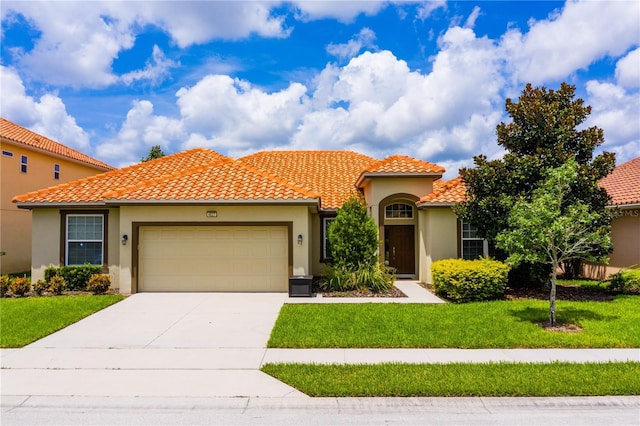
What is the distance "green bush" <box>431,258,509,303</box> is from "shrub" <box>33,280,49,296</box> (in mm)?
12970

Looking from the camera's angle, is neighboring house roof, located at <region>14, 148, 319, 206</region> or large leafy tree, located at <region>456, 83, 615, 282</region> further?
neighboring house roof, located at <region>14, 148, 319, 206</region>

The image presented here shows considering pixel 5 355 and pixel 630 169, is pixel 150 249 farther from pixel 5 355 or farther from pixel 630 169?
pixel 630 169

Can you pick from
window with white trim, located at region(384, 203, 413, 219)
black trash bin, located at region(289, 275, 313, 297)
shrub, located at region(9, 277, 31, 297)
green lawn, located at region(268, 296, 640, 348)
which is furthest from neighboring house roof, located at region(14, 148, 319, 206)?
green lawn, located at region(268, 296, 640, 348)

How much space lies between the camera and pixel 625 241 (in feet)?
49.0

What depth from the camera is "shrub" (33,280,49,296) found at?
42.2 feet

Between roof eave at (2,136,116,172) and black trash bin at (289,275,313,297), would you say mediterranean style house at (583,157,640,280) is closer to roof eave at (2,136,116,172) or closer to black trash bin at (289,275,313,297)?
black trash bin at (289,275,313,297)

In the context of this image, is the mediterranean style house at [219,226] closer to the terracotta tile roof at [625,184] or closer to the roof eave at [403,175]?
the roof eave at [403,175]

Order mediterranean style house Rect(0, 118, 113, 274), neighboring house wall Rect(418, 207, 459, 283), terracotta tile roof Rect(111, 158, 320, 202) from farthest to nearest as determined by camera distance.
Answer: mediterranean style house Rect(0, 118, 113, 274)
neighboring house wall Rect(418, 207, 459, 283)
terracotta tile roof Rect(111, 158, 320, 202)

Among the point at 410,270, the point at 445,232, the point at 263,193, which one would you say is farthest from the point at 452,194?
the point at 263,193

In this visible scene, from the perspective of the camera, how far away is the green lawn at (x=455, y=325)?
25.0 feet

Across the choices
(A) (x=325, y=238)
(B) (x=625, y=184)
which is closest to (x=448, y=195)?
(A) (x=325, y=238)

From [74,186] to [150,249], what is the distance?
460cm

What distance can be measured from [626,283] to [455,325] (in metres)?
7.66

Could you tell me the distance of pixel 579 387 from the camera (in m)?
5.60
